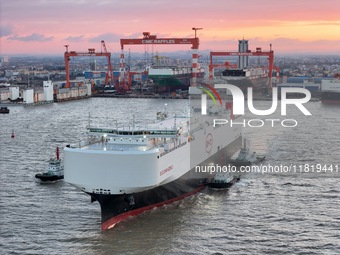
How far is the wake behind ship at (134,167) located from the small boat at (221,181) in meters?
0.15

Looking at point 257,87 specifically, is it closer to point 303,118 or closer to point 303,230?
point 303,118

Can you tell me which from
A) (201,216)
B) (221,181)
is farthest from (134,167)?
(221,181)

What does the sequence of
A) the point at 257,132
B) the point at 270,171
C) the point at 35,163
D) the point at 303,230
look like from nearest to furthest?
the point at 303,230 < the point at 270,171 < the point at 35,163 < the point at 257,132

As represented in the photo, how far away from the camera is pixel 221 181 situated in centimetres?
992

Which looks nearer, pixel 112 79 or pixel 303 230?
pixel 303 230

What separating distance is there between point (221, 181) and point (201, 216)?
5.36ft

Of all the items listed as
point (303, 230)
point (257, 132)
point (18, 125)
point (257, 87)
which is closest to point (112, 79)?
point (257, 87)

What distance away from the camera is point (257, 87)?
31.0 meters

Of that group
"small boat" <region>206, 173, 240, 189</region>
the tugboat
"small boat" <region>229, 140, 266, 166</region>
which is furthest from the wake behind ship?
"small boat" <region>229, 140, 266, 166</region>

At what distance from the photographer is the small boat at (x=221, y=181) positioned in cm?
990

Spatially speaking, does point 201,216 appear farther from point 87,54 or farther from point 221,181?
point 87,54

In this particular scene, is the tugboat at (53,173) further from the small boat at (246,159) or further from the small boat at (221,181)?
the small boat at (246,159)

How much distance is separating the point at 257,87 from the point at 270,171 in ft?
66.8

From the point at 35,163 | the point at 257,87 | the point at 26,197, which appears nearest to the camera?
the point at 26,197
